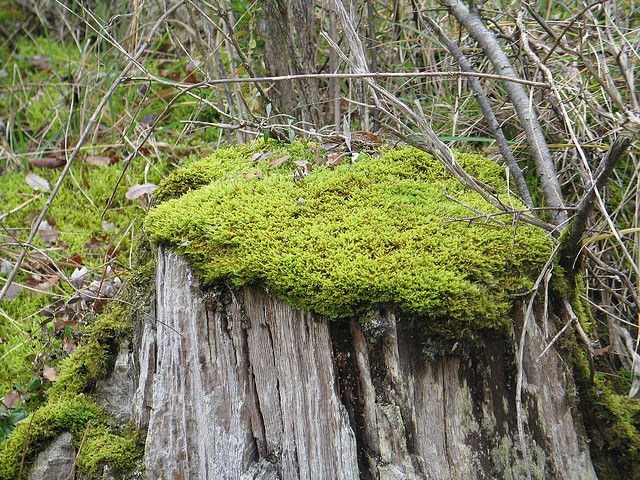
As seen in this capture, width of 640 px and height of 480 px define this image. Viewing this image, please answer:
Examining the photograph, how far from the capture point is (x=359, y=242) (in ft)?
7.73

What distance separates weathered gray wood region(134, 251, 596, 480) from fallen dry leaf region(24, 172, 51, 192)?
8.71 ft

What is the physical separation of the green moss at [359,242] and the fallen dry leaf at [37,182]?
2.36 meters

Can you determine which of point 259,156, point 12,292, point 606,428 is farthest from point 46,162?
point 606,428

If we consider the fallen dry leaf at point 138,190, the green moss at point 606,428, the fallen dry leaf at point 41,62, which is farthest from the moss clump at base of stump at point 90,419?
the fallen dry leaf at point 41,62

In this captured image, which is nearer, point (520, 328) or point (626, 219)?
point (520, 328)

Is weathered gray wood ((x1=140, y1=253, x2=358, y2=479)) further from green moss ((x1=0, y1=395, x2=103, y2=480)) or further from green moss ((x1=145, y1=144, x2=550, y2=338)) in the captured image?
green moss ((x1=0, y1=395, x2=103, y2=480))

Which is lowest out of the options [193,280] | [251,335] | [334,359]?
[334,359]

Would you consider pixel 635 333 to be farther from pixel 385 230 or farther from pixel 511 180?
pixel 385 230

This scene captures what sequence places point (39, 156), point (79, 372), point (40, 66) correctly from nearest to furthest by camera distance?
1. point (79, 372)
2. point (39, 156)
3. point (40, 66)

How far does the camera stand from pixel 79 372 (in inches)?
118

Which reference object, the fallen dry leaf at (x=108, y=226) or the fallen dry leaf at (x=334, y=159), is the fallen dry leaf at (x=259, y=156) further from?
the fallen dry leaf at (x=108, y=226)

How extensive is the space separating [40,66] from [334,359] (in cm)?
490

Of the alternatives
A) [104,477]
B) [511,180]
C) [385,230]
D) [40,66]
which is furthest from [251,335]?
[40,66]

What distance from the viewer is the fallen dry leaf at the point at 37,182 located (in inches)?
185
